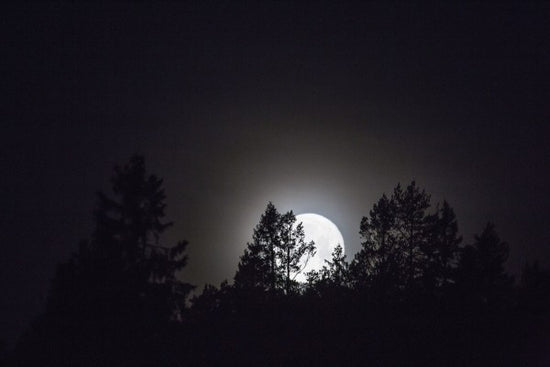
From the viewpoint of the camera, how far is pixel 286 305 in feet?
126

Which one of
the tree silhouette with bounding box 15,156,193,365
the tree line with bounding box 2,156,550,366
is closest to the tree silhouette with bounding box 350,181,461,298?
the tree line with bounding box 2,156,550,366

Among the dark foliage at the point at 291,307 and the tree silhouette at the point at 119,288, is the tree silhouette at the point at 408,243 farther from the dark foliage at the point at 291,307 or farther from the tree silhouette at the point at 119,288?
the tree silhouette at the point at 119,288

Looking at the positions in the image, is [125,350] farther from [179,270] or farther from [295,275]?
[295,275]

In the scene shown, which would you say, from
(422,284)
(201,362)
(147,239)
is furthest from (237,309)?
(422,284)

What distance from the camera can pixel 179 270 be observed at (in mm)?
36250

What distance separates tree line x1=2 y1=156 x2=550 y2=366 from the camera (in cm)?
3084

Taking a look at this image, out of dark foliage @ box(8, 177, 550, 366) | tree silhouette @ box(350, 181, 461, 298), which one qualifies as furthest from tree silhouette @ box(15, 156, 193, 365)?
tree silhouette @ box(350, 181, 461, 298)

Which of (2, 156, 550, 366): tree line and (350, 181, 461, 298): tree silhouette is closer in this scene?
(2, 156, 550, 366): tree line

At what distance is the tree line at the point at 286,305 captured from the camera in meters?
30.8

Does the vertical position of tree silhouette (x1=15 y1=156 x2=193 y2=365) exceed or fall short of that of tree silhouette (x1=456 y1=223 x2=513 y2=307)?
it falls short

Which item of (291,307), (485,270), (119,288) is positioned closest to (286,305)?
(291,307)

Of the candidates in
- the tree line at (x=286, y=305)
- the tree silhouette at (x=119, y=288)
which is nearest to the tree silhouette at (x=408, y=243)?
the tree line at (x=286, y=305)

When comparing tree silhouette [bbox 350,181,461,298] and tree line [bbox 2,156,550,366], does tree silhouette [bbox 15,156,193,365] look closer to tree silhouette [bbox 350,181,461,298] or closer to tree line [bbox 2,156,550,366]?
tree line [bbox 2,156,550,366]

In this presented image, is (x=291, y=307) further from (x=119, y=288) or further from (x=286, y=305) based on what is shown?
(x=119, y=288)
